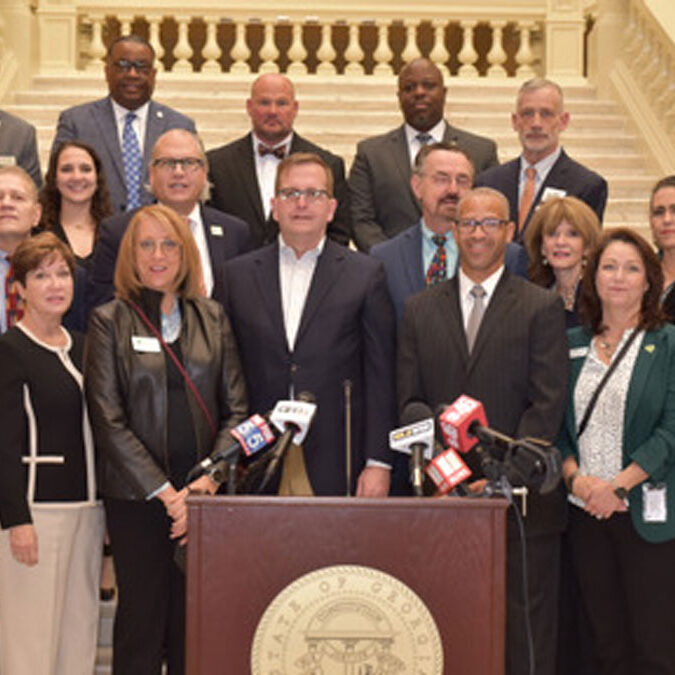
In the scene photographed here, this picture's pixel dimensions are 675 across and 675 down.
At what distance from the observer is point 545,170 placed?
17.7 ft

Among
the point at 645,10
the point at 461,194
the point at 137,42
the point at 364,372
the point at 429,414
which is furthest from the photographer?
the point at 645,10

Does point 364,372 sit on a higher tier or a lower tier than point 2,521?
higher

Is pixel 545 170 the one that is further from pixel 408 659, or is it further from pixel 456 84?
pixel 456 84

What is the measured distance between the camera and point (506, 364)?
13.1 ft

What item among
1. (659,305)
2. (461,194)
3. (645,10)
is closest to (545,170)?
(461,194)

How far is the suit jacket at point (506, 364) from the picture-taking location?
3984 millimetres

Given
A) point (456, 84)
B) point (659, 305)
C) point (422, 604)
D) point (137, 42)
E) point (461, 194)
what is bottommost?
point (422, 604)

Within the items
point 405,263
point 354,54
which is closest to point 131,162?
point 405,263

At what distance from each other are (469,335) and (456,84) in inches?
239

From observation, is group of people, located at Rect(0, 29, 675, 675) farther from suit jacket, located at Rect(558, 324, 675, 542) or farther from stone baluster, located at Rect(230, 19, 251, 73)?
stone baluster, located at Rect(230, 19, 251, 73)

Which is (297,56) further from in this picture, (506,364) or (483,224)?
(506,364)

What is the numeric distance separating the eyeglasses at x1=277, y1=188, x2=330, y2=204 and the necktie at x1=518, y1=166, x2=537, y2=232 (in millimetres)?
1291

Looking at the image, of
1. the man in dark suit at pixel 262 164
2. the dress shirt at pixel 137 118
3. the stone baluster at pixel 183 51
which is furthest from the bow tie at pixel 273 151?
the stone baluster at pixel 183 51

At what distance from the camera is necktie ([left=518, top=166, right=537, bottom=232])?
5.29m
